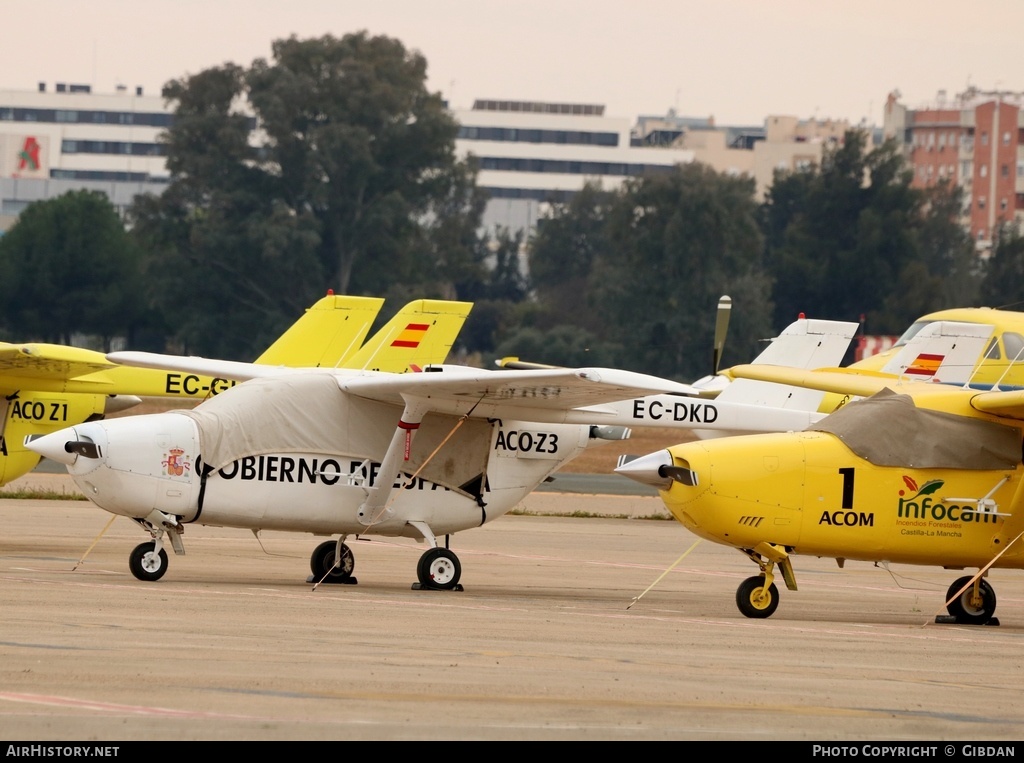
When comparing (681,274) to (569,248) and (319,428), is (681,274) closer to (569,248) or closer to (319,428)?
(569,248)

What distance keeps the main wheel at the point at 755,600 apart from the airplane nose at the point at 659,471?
1.23m

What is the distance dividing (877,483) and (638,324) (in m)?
60.5

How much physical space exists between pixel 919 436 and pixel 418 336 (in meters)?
13.0

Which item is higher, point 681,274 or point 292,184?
point 292,184

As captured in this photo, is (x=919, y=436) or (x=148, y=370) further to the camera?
(x=148, y=370)

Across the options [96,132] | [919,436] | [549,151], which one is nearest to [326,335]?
[919,436]

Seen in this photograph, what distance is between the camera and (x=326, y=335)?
26.5m

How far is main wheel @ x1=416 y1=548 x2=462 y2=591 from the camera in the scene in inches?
618

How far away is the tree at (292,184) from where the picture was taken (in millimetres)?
73188

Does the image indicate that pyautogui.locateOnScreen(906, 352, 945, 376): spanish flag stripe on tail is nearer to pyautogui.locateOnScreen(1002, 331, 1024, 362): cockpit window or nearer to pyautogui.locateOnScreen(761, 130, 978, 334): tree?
pyautogui.locateOnScreen(1002, 331, 1024, 362): cockpit window

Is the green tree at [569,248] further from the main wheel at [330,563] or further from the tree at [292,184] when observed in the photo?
the main wheel at [330,563]

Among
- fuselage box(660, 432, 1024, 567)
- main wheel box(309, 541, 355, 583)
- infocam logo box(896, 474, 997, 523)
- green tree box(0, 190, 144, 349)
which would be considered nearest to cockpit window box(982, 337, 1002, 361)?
fuselage box(660, 432, 1024, 567)
